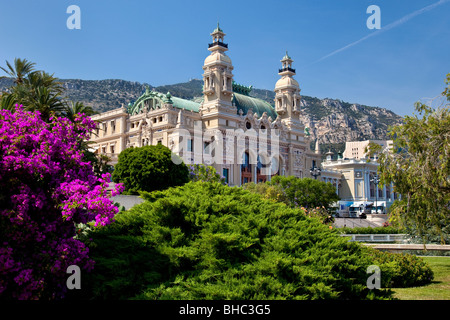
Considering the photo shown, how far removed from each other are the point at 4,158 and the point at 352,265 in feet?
25.4

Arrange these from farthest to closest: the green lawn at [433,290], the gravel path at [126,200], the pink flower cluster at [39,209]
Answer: the gravel path at [126,200], the green lawn at [433,290], the pink flower cluster at [39,209]

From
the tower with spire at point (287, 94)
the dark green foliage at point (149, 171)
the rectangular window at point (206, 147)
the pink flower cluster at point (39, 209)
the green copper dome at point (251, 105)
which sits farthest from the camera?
the tower with spire at point (287, 94)

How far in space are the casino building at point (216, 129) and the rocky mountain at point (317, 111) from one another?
73.0 meters

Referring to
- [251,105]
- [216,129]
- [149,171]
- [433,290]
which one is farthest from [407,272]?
[251,105]

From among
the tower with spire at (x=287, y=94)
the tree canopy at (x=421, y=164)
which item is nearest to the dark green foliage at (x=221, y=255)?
the tree canopy at (x=421, y=164)

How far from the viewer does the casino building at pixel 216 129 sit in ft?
210

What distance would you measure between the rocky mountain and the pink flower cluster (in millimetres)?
135881

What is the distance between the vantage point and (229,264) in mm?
9242

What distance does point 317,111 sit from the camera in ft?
656

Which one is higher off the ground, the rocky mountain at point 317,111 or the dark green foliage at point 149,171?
the rocky mountain at point 317,111

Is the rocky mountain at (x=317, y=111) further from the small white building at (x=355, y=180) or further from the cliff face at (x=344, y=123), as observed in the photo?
the small white building at (x=355, y=180)

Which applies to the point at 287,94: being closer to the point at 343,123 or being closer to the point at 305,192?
the point at 305,192

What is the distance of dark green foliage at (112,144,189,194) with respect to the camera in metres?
38.8

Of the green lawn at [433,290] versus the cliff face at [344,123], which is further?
the cliff face at [344,123]
